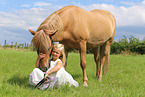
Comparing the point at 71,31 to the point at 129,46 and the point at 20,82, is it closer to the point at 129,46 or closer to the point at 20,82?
the point at 20,82

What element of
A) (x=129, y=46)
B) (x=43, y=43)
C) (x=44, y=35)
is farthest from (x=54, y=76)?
(x=129, y=46)

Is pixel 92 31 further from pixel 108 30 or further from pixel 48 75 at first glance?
pixel 48 75

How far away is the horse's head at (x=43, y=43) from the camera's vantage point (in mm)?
3121

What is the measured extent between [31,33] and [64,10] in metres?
1.30

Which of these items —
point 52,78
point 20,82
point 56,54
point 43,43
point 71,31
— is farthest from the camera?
point 20,82

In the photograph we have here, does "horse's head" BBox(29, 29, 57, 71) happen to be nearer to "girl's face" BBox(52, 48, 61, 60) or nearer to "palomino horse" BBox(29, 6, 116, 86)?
"palomino horse" BBox(29, 6, 116, 86)

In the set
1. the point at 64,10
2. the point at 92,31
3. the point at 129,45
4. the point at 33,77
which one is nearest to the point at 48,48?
the point at 33,77

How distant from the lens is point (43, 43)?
312 cm

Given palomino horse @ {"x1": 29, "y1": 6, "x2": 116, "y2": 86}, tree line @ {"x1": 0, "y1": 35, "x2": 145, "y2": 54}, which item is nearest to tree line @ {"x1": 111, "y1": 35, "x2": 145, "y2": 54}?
tree line @ {"x1": 0, "y1": 35, "x2": 145, "y2": 54}

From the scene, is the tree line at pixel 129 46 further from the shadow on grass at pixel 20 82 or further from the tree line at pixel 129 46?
the shadow on grass at pixel 20 82

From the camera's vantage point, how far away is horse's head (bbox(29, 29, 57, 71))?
3121 millimetres

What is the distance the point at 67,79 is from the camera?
361 cm

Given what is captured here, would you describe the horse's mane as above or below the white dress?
above

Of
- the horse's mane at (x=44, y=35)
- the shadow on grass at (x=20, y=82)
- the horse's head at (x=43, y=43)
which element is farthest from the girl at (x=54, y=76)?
the horse's mane at (x=44, y=35)
